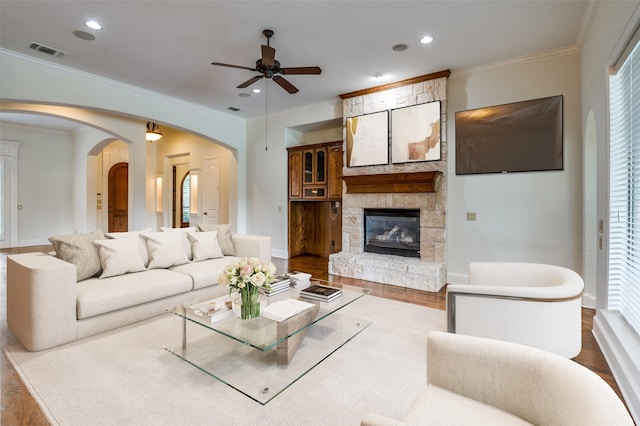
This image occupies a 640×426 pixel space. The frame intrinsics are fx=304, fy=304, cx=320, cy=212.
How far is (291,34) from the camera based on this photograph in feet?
11.3

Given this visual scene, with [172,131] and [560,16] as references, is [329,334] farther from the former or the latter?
[172,131]

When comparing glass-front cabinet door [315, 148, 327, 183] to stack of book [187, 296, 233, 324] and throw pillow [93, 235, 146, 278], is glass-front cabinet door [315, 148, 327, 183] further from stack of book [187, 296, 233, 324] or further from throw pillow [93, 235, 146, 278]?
stack of book [187, 296, 233, 324]

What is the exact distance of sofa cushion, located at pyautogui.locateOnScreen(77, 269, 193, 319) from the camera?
8.37 feet

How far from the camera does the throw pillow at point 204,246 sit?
3.82 meters

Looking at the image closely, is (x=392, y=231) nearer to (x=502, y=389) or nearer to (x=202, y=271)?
(x=202, y=271)

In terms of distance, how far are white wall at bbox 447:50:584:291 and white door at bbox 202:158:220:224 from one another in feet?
18.6

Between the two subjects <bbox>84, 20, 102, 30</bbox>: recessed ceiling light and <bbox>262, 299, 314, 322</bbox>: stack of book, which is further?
<bbox>84, 20, 102, 30</bbox>: recessed ceiling light

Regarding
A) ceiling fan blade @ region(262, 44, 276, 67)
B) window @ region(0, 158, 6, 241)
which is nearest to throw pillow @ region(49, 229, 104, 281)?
ceiling fan blade @ region(262, 44, 276, 67)

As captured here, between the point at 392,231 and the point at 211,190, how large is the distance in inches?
199

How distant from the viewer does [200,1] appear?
2877 mm

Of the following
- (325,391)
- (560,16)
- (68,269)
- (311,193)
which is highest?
(560,16)

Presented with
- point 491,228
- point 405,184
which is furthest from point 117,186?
point 491,228

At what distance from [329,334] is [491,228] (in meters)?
2.95

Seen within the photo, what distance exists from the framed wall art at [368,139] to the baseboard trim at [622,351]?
3230 millimetres
